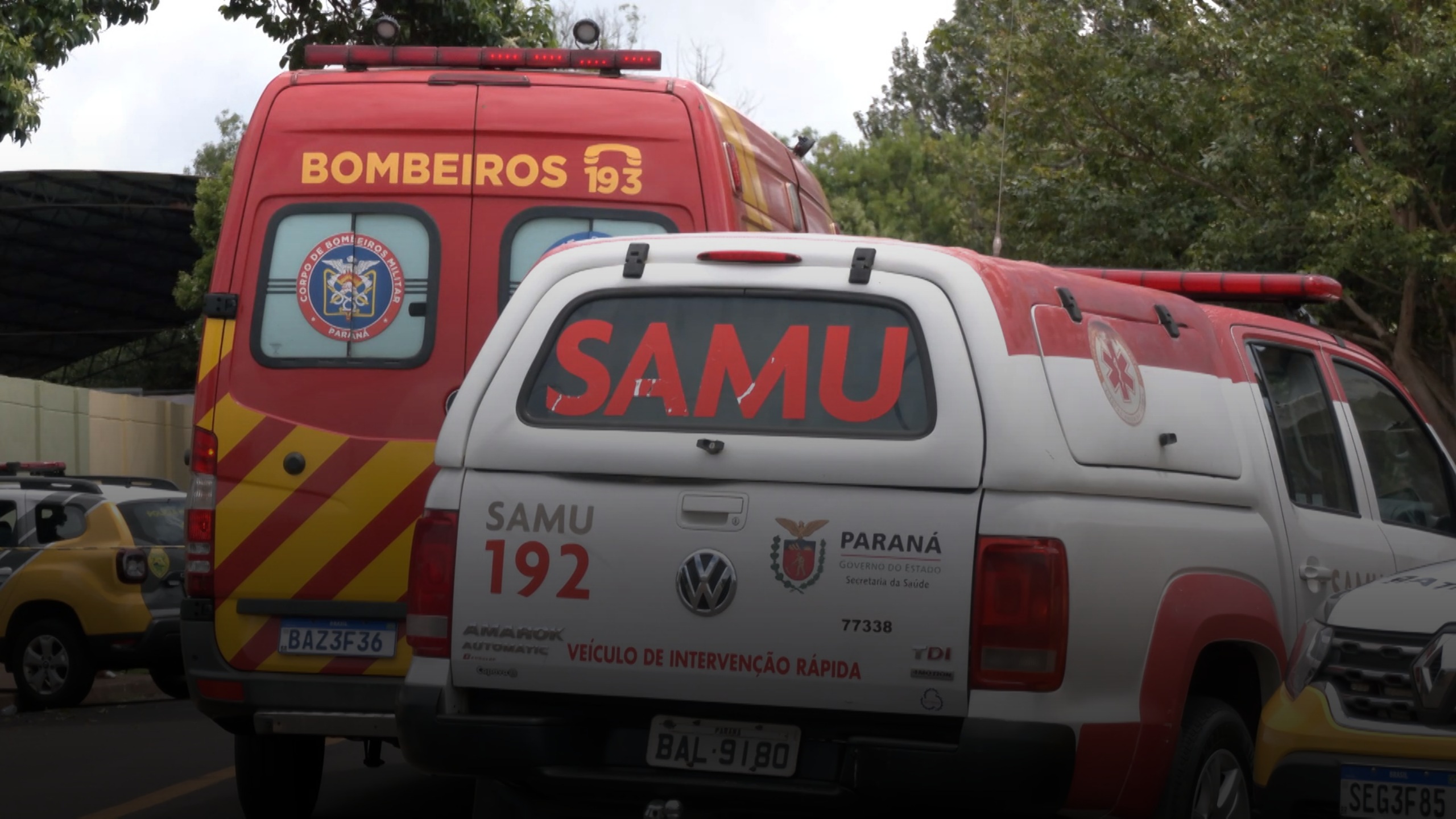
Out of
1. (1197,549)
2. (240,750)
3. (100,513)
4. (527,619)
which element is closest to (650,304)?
(527,619)

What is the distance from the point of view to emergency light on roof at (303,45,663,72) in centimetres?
675

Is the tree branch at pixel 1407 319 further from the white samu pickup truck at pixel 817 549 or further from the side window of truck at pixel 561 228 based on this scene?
the white samu pickup truck at pixel 817 549

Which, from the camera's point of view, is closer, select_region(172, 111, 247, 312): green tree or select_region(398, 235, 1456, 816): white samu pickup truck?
select_region(398, 235, 1456, 816): white samu pickup truck

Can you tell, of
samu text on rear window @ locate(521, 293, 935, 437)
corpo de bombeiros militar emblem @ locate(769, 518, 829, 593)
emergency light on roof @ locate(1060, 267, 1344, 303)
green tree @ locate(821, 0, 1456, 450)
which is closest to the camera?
corpo de bombeiros militar emblem @ locate(769, 518, 829, 593)

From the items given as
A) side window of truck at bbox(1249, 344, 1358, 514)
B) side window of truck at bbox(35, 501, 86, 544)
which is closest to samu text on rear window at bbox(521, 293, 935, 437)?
side window of truck at bbox(1249, 344, 1358, 514)

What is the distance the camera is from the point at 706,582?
166 inches

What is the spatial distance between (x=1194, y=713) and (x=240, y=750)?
12.9ft

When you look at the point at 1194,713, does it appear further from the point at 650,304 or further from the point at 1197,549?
the point at 650,304

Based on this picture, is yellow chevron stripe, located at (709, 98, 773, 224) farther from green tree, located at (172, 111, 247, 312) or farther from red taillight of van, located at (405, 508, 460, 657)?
green tree, located at (172, 111, 247, 312)

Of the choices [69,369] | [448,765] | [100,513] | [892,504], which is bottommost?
[69,369]

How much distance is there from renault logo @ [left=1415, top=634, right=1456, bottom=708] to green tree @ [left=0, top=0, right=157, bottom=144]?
1085cm

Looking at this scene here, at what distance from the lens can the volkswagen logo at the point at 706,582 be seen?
4.20 meters

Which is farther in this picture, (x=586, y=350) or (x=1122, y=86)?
(x=1122, y=86)

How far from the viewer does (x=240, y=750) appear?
7039 millimetres
